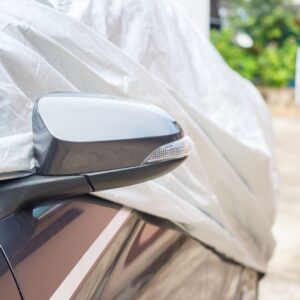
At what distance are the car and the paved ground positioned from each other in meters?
2.10

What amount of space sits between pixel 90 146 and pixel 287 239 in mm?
3222

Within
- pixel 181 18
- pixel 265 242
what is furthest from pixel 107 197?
pixel 181 18

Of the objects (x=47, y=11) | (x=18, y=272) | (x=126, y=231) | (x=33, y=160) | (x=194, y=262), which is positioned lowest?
(x=194, y=262)

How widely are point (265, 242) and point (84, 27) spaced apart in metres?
1.17

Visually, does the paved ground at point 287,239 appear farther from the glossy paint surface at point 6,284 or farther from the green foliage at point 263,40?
the green foliage at point 263,40

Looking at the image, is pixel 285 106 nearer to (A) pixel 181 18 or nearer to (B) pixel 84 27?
(A) pixel 181 18

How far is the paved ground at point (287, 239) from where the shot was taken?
3130mm

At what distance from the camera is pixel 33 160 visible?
1.00m

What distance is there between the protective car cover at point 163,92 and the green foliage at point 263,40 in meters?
7.45

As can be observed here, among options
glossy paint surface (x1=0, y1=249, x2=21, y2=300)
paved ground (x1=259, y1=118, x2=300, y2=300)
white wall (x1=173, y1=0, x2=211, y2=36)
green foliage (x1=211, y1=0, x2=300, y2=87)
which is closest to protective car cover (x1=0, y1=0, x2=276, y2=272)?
glossy paint surface (x1=0, y1=249, x2=21, y2=300)

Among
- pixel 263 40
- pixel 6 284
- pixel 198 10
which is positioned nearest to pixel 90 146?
pixel 6 284

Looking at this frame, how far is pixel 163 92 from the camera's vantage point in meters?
1.66

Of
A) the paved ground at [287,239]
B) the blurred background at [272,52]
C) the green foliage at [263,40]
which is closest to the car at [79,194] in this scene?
the paved ground at [287,239]

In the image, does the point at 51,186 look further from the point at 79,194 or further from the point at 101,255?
the point at 101,255
